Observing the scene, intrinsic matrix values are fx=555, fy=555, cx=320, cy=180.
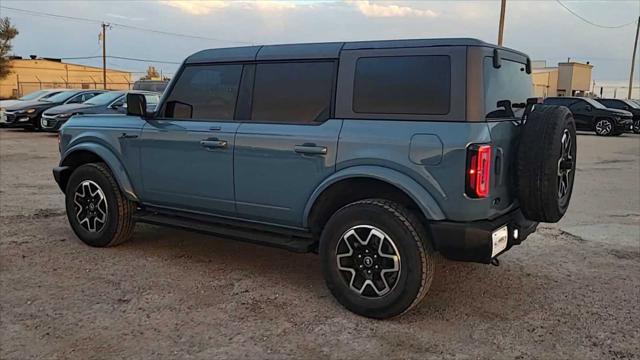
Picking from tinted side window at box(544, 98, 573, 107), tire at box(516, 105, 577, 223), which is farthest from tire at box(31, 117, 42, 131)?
tire at box(516, 105, 577, 223)

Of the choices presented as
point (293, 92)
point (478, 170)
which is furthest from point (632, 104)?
point (478, 170)

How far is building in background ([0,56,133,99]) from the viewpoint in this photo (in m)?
45.9

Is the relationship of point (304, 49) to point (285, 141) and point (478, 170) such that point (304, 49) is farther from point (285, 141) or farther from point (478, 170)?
point (478, 170)

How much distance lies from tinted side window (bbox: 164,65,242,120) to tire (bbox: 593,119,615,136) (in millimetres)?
21927

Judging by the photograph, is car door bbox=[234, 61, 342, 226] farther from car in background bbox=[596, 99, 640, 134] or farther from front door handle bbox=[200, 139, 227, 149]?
car in background bbox=[596, 99, 640, 134]

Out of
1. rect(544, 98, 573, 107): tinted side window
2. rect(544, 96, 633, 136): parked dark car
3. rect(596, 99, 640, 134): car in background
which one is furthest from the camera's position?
rect(596, 99, 640, 134): car in background

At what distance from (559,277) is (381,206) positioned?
209 cm

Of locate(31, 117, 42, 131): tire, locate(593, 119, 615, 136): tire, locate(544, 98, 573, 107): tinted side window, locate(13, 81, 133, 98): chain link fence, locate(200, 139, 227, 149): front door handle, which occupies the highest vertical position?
locate(13, 81, 133, 98): chain link fence

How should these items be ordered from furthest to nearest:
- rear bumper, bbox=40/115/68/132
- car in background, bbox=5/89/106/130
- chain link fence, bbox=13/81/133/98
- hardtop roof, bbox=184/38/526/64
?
chain link fence, bbox=13/81/133/98 < car in background, bbox=5/89/106/130 < rear bumper, bbox=40/115/68/132 < hardtop roof, bbox=184/38/526/64

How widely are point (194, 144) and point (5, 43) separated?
47.8 m

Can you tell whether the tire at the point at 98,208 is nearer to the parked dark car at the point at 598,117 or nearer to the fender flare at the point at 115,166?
the fender flare at the point at 115,166

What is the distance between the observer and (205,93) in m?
4.99

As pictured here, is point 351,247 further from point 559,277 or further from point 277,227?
point 559,277

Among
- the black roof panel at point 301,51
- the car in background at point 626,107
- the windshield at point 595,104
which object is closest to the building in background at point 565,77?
the car in background at point 626,107
